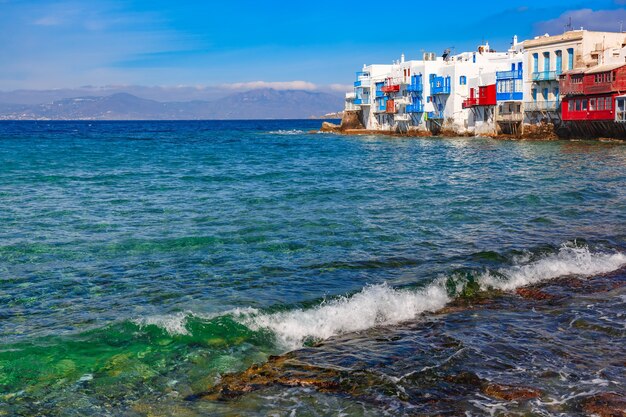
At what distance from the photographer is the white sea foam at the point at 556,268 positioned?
1339 cm

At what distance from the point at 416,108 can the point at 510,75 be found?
15783 millimetres

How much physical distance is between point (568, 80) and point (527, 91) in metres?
7.80

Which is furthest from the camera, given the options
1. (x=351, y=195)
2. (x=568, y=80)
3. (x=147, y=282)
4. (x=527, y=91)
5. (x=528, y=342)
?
(x=527, y=91)

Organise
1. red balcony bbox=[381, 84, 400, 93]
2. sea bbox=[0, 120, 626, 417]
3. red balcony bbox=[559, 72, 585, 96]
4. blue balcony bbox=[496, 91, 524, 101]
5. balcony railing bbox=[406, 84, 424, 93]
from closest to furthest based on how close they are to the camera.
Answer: sea bbox=[0, 120, 626, 417] < red balcony bbox=[559, 72, 585, 96] < blue balcony bbox=[496, 91, 524, 101] < balcony railing bbox=[406, 84, 424, 93] < red balcony bbox=[381, 84, 400, 93]

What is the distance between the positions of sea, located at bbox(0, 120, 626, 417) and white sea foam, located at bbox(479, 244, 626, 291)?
0.06 m

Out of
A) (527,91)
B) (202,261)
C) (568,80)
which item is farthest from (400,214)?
(527,91)

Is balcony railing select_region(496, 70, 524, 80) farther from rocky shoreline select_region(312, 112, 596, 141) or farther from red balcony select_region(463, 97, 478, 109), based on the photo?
rocky shoreline select_region(312, 112, 596, 141)

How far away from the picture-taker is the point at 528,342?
9.47 metres

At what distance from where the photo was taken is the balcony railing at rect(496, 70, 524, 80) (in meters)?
68.2

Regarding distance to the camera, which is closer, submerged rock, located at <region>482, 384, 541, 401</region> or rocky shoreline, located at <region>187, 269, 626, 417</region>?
rocky shoreline, located at <region>187, 269, 626, 417</region>

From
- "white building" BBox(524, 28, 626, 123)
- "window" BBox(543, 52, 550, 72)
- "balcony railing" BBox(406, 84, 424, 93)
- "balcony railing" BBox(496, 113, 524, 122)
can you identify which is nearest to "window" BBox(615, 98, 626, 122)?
"white building" BBox(524, 28, 626, 123)

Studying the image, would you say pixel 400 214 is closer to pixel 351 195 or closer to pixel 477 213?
pixel 477 213

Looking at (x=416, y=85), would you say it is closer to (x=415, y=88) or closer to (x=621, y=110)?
(x=415, y=88)

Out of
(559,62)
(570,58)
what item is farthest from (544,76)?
(570,58)
